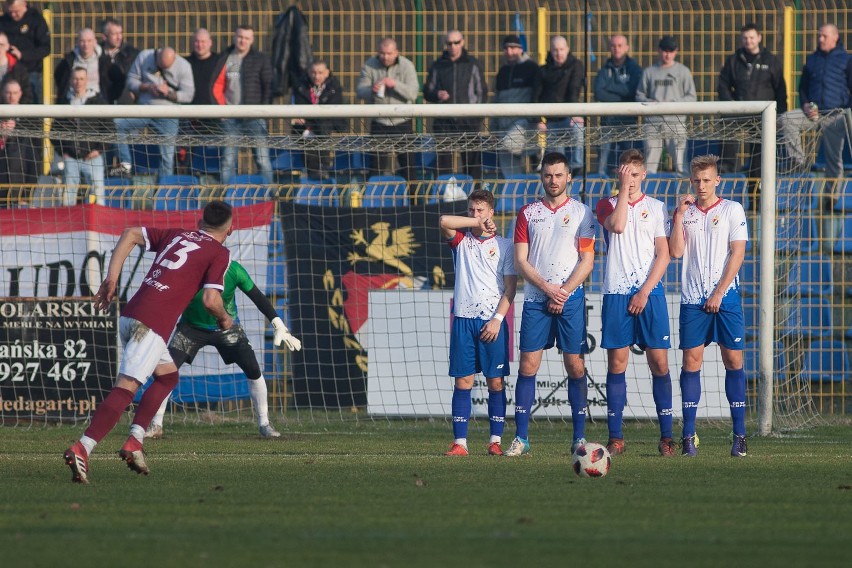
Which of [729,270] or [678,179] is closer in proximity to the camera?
[729,270]

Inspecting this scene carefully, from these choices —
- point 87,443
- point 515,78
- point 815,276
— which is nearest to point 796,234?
point 815,276

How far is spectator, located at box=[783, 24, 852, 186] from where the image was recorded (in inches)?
600

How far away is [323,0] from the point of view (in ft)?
58.3

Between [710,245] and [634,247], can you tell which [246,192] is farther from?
[710,245]

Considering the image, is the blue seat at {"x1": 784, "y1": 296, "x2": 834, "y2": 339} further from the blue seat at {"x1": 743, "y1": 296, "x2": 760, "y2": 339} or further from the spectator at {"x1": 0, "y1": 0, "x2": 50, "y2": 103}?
the spectator at {"x1": 0, "y1": 0, "x2": 50, "y2": 103}

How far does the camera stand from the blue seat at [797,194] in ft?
45.2

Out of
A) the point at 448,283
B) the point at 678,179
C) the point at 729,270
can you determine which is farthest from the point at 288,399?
the point at 729,270

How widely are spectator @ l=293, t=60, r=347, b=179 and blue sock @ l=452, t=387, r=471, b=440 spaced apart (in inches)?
227

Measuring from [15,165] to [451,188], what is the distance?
17.3 ft

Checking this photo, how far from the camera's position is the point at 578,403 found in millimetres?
10336

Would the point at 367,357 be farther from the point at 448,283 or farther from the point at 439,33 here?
the point at 439,33

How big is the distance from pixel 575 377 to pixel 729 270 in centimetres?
143

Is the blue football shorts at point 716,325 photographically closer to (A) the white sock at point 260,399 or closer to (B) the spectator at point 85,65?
(A) the white sock at point 260,399

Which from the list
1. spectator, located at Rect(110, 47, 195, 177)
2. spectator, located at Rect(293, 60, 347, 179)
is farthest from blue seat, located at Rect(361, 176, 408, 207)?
spectator, located at Rect(110, 47, 195, 177)
